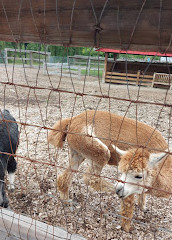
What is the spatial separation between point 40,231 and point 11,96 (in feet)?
24.8

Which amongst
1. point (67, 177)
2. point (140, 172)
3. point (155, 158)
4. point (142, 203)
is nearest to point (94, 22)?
point (155, 158)

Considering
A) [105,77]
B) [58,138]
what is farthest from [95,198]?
[105,77]

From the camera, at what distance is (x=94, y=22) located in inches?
44.6

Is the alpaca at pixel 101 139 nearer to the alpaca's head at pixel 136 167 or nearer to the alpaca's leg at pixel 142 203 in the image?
the alpaca's leg at pixel 142 203

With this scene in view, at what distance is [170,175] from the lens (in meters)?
2.35

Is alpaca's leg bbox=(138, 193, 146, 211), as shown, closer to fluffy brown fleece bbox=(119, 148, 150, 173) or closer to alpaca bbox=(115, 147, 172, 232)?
alpaca bbox=(115, 147, 172, 232)

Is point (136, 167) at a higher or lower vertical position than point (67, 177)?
higher

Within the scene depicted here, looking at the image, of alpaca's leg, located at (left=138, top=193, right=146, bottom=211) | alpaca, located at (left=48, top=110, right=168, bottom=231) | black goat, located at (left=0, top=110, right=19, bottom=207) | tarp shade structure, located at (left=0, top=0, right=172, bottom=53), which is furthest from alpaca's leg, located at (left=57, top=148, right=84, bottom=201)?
tarp shade structure, located at (left=0, top=0, right=172, bottom=53)

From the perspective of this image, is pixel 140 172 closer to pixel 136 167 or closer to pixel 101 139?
pixel 136 167

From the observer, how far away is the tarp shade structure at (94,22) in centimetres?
101

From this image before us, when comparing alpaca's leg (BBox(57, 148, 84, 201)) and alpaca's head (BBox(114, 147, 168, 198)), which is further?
alpaca's leg (BBox(57, 148, 84, 201))

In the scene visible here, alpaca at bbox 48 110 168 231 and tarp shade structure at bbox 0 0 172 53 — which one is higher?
tarp shade structure at bbox 0 0 172 53

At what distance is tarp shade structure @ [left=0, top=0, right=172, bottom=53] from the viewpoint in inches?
39.9

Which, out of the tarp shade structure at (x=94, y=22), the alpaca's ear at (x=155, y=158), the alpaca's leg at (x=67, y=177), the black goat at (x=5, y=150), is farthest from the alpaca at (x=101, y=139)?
the tarp shade structure at (x=94, y=22)
